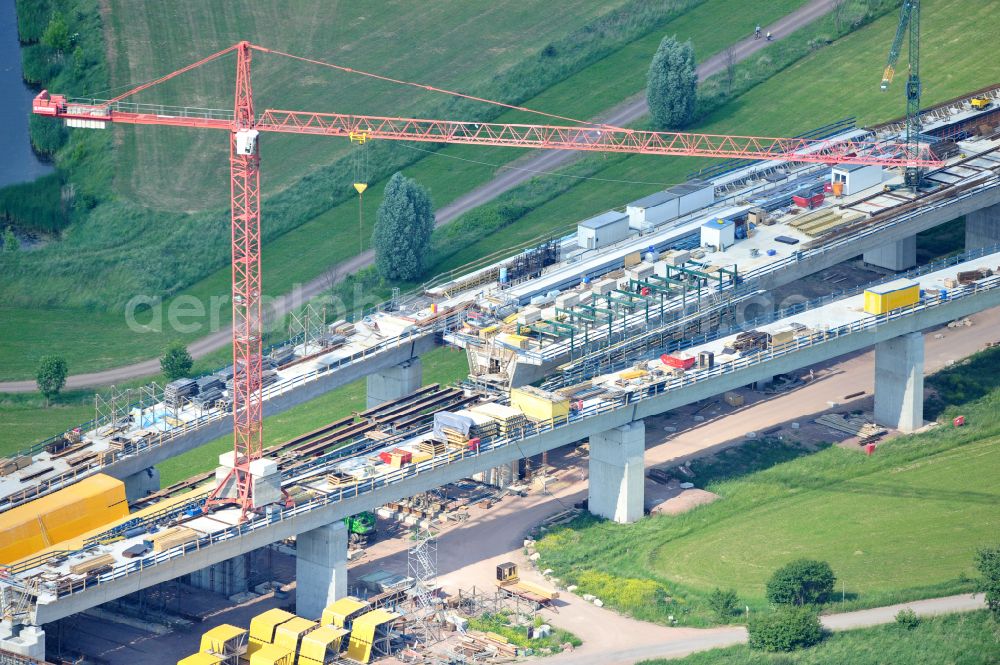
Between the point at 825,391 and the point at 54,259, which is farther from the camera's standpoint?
the point at 54,259

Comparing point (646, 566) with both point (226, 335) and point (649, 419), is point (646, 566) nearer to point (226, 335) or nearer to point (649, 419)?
point (649, 419)

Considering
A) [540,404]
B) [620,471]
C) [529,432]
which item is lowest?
[620,471]

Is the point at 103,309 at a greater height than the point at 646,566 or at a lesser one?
greater

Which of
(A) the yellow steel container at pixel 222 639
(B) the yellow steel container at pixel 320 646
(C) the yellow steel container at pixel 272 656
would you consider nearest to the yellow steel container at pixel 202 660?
(A) the yellow steel container at pixel 222 639

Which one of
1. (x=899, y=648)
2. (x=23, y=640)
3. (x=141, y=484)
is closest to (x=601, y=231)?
(x=141, y=484)

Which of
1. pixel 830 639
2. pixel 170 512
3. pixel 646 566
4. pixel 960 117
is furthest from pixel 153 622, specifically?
pixel 960 117

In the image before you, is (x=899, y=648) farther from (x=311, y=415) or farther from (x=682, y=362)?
(x=311, y=415)
